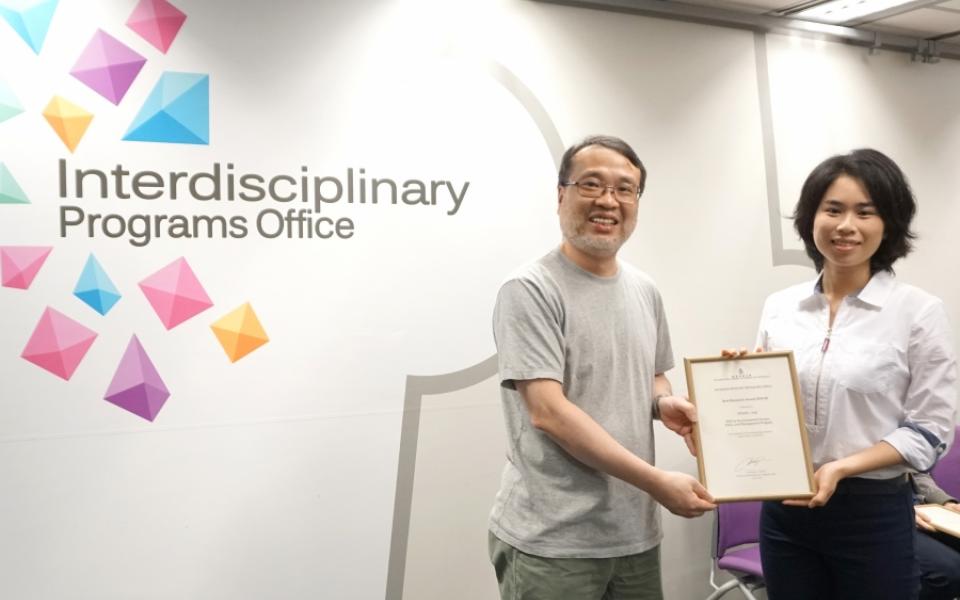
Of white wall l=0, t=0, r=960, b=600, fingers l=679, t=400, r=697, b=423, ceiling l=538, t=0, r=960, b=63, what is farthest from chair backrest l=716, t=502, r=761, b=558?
ceiling l=538, t=0, r=960, b=63

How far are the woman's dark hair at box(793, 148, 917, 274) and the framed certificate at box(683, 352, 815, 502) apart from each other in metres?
0.45

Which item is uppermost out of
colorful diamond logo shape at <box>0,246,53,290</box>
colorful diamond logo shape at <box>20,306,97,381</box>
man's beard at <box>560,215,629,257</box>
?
colorful diamond logo shape at <box>0,246,53,290</box>

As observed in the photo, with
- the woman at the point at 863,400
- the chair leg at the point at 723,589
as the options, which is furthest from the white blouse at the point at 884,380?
the chair leg at the point at 723,589

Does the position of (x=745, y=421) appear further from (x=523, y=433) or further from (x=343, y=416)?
(x=343, y=416)

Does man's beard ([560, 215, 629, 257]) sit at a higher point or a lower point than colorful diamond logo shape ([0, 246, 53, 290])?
lower

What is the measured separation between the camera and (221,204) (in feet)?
9.05

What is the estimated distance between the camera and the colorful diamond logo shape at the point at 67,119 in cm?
254

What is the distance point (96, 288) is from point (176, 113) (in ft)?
2.08

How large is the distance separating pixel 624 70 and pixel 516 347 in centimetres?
196

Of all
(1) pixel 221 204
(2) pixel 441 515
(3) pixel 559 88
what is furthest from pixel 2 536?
(3) pixel 559 88

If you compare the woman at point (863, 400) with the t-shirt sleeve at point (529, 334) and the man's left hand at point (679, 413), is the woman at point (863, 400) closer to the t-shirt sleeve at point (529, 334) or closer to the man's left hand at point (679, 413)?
the man's left hand at point (679, 413)

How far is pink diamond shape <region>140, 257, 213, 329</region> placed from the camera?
8.77 feet

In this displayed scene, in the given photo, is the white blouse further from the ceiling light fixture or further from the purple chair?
the ceiling light fixture

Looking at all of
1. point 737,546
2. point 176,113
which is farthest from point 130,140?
point 737,546
